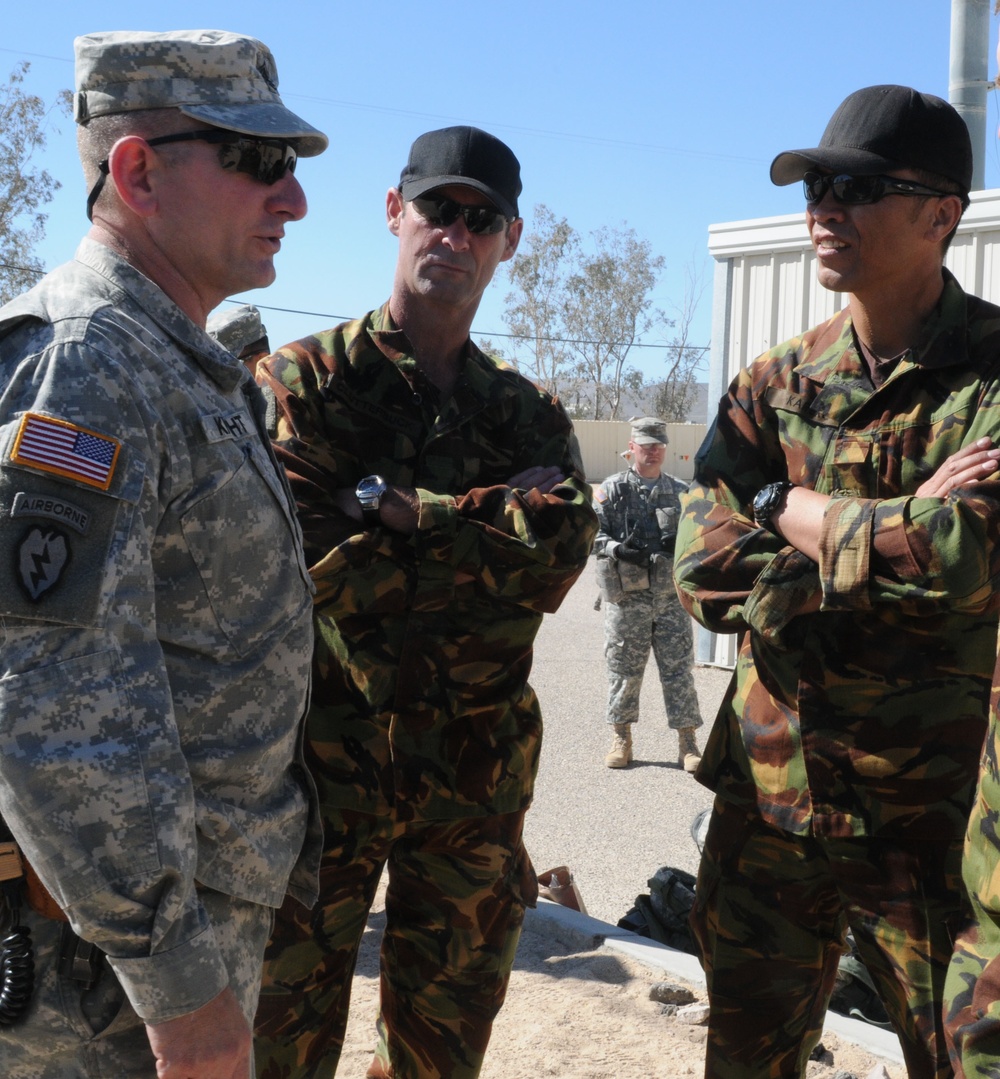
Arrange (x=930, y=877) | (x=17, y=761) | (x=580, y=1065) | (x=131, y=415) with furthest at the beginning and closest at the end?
(x=580, y=1065) → (x=930, y=877) → (x=131, y=415) → (x=17, y=761)

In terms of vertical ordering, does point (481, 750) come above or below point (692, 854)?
above

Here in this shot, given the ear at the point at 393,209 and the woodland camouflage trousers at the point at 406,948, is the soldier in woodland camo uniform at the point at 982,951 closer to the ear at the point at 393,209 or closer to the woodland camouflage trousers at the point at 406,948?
the woodland camouflage trousers at the point at 406,948

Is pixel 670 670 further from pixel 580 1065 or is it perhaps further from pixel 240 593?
pixel 240 593

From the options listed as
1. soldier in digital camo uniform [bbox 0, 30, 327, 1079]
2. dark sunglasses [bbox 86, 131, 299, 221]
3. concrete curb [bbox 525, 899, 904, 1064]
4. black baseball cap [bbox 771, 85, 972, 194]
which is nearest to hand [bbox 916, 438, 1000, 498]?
black baseball cap [bbox 771, 85, 972, 194]

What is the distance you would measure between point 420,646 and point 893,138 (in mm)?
1584

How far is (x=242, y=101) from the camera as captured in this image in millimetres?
1903

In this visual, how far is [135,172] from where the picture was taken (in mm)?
1824

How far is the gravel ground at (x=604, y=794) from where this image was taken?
6266 mm

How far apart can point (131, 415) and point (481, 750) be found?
5.07 feet

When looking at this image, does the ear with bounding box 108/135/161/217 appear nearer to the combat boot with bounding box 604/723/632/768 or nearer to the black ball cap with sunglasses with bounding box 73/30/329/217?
the black ball cap with sunglasses with bounding box 73/30/329/217

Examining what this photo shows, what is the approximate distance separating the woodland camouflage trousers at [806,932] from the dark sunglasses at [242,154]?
1721 mm

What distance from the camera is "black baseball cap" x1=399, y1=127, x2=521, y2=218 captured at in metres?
3.07

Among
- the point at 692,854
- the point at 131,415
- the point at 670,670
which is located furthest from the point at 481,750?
the point at 670,670

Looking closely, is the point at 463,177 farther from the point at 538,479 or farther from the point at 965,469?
the point at 965,469
